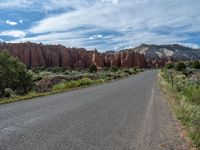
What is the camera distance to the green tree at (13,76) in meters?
36.7

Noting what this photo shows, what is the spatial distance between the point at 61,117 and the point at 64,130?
106 inches

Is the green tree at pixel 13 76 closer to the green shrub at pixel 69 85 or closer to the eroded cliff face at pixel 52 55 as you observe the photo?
the green shrub at pixel 69 85

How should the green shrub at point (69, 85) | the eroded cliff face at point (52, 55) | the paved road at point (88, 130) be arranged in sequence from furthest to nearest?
the eroded cliff face at point (52, 55) < the green shrub at point (69, 85) < the paved road at point (88, 130)

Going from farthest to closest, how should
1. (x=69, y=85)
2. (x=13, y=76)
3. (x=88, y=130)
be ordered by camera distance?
1. (x=13, y=76)
2. (x=69, y=85)
3. (x=88, y=130)

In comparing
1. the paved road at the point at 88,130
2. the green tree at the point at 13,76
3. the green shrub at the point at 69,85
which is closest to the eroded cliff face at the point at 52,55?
the green tree at the point at 13,76

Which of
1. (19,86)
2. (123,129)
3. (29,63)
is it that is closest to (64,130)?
(123,129)

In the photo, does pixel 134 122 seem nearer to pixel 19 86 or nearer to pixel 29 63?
pixel 19 86

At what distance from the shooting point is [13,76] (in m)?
38.0

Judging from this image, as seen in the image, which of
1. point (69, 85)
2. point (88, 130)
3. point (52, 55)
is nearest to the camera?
point (88, 130)

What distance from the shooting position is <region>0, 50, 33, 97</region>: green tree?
120 feet

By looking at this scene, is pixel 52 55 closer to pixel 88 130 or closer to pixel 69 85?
pixel 69 85

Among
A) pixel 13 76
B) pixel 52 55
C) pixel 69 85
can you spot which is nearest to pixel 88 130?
pixel 69 85

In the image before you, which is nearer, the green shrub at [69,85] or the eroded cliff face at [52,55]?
the green shrub at [69,85]

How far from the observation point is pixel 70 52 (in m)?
168
